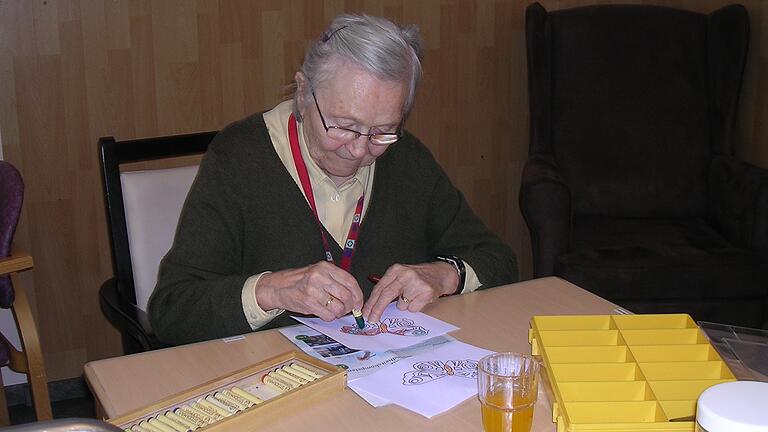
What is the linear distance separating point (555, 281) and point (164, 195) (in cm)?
98

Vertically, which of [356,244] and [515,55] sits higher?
[515,55]

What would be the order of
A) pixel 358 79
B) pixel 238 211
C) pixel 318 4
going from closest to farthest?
pixel 358 79 → pixel 238 211 → pixel 318 4

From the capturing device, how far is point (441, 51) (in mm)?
3627

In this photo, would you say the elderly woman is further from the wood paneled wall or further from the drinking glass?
the wood paneled wall

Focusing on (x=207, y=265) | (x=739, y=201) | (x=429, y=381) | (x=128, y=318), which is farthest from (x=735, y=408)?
(x=739, y=201)

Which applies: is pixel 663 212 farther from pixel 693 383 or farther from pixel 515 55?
pixel 693 383

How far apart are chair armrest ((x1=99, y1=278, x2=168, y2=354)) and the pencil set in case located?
46 centimetres

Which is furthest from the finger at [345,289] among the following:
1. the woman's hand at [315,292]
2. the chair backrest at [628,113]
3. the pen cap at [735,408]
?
the chair backrest at [628,113]

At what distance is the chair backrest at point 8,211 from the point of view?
242 centimetres

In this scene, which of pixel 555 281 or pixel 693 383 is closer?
pixel 693 383

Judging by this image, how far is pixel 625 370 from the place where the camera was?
140 cm

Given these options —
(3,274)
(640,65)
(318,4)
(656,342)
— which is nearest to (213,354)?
(656,342)

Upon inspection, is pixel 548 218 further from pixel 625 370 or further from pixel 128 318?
pixel 625 370

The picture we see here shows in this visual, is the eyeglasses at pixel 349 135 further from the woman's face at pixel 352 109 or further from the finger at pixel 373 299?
the finger at pixel 373 299
